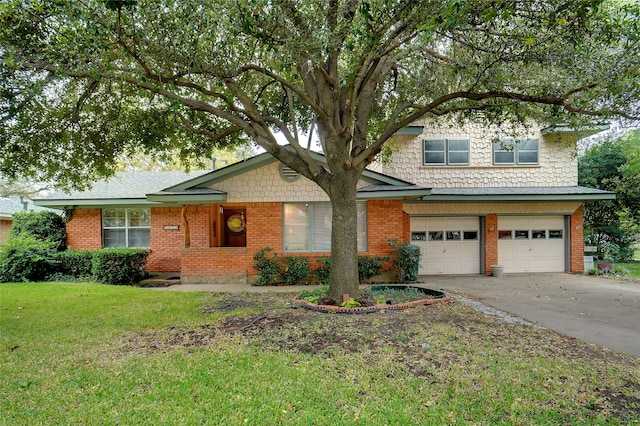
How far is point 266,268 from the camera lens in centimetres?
1077

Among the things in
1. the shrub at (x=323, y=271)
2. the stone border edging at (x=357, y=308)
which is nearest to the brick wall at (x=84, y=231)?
the shrub at (x=323, y=271)

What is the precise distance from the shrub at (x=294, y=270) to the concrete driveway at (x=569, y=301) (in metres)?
3.72

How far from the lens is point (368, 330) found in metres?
5.75

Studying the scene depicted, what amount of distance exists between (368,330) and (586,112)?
5.92 m

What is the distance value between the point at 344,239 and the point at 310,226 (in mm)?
3931

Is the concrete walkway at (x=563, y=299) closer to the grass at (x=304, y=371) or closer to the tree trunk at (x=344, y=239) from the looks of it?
the grass at (x=304, y=371)

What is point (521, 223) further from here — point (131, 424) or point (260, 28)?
point (131, 424)

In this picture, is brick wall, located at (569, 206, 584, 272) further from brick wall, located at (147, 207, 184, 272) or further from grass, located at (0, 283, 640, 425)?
brick wall, located at (147, 207, 184, 272)

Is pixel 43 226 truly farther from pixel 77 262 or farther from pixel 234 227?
pixel 234 227

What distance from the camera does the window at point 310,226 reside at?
11.2 metres

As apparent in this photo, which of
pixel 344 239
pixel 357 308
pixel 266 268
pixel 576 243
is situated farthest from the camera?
pixel 576 243

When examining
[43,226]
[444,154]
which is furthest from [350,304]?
[43,226]

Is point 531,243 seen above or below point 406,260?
above

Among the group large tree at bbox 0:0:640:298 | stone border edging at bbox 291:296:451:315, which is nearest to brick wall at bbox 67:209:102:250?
large tree at bbox 0:0:640:298
